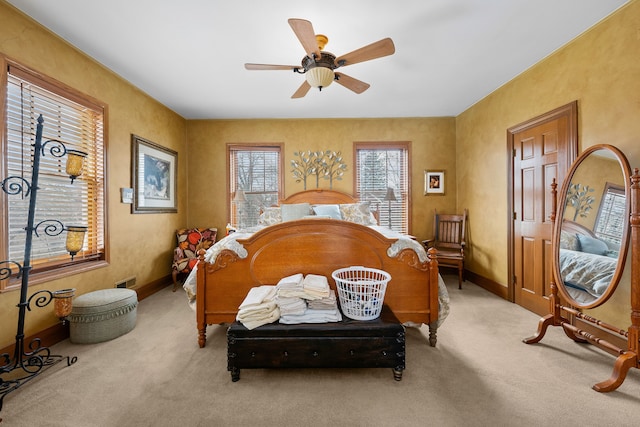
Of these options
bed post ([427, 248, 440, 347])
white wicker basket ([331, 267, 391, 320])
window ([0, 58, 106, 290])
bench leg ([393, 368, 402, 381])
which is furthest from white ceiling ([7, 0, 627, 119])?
bench leg ([393, 368, 402, 381])

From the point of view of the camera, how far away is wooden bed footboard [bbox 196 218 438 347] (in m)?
2.19

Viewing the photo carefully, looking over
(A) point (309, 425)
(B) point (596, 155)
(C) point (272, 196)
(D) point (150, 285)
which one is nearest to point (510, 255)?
(B) point (596, 155)

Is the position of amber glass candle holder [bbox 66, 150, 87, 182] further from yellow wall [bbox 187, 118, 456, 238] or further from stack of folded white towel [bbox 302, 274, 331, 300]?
yellow wall [bbox 187, 118, 456, 238]

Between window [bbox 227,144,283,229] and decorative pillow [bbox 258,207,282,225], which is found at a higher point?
window [bbox 227,144,283,229]

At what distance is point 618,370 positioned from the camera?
1.66 meters

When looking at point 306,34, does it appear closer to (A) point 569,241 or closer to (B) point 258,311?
(B) point 258,311

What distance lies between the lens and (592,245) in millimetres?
2098

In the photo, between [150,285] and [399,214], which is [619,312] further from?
[150,285]

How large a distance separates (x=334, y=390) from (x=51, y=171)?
2.99m

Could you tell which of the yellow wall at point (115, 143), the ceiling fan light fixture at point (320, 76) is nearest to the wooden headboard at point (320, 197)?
the yellow wall at point (115, 143)

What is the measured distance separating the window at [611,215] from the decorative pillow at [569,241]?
17cm

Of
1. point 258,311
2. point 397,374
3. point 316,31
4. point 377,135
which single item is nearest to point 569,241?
point 397,374

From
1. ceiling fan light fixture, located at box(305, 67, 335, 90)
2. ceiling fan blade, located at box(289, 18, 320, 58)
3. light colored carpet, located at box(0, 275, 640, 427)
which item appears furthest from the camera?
ceiling fan light fixture, located at box(305, 67, 335, 90)

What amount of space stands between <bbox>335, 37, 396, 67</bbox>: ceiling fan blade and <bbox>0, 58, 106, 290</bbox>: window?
2.43m
